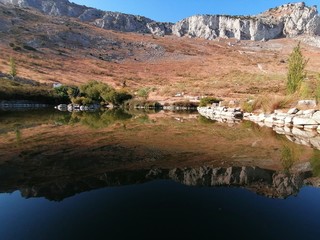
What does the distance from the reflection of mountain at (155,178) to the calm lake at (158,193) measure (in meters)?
0.02

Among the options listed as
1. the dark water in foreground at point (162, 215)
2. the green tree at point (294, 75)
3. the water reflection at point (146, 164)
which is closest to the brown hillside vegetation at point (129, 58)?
the green tree at point (294, 75)

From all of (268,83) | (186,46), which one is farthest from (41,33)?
(268,83)

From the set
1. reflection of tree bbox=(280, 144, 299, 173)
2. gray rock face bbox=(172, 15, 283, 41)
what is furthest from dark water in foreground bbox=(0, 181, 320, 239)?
gray rock face bbox=(172, 15, 283, 41)

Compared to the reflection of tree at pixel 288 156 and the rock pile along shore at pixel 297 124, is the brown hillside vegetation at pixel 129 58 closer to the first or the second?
the rock pile along shore at pixel 297 124

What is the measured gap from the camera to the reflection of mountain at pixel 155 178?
283 inches

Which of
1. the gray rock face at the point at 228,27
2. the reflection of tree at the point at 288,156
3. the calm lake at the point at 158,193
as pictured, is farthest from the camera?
the gray rock face at the point at 228,27

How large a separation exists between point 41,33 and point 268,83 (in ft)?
300

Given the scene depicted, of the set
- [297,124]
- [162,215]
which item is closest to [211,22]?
[297,124]

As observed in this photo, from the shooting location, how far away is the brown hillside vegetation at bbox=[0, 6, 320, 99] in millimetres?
82062

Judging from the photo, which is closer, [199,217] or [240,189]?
[199,217]

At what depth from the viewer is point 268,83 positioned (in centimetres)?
6241

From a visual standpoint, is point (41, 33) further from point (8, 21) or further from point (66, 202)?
point (66, 202)

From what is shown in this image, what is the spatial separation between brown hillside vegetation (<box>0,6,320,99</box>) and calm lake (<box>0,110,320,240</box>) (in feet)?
165

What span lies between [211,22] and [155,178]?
627 ft
